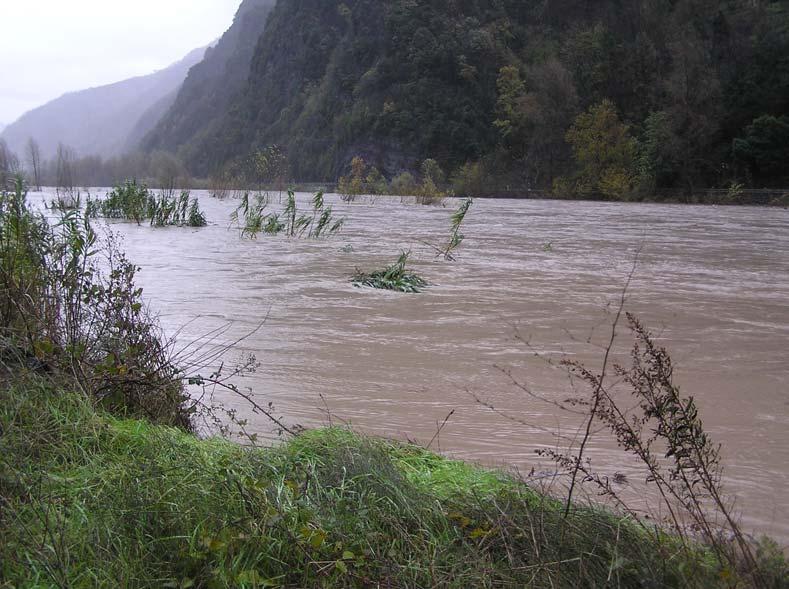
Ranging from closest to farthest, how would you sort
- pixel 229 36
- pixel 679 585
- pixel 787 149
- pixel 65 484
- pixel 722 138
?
pixel 679 585, pixel 65 484, pixel 787 149, pixel 722 138, pixel 229 36

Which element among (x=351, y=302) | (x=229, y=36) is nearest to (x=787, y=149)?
(x=351, y=302)

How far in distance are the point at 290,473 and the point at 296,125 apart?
91820mm

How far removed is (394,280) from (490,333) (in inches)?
105

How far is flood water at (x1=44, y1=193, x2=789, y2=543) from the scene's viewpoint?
3883 millimetres

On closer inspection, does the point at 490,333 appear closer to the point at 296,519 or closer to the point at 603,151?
the point at 296,519

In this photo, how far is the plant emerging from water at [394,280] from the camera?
8828 millimetres

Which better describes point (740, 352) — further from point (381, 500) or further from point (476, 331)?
point (381, 500)

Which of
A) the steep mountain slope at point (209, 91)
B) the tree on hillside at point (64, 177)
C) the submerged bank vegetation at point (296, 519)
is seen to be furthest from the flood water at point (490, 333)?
the steep mountain slope at point (209, 91)

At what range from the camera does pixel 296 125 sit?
9088 centimetres

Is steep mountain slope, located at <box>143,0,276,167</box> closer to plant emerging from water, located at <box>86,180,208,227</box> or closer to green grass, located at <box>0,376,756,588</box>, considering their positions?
plant emerging from water, located at <box>86,180,208,227</box>

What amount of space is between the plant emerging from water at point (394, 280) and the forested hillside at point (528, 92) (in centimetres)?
3585

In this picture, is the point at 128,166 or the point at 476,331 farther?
the point at 128,166

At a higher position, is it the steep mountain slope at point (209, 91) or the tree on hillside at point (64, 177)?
the steep mountain slope at point (209, 91)

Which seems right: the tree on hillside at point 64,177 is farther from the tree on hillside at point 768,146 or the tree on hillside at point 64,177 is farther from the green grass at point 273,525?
the tree on hillside at point 768,146
